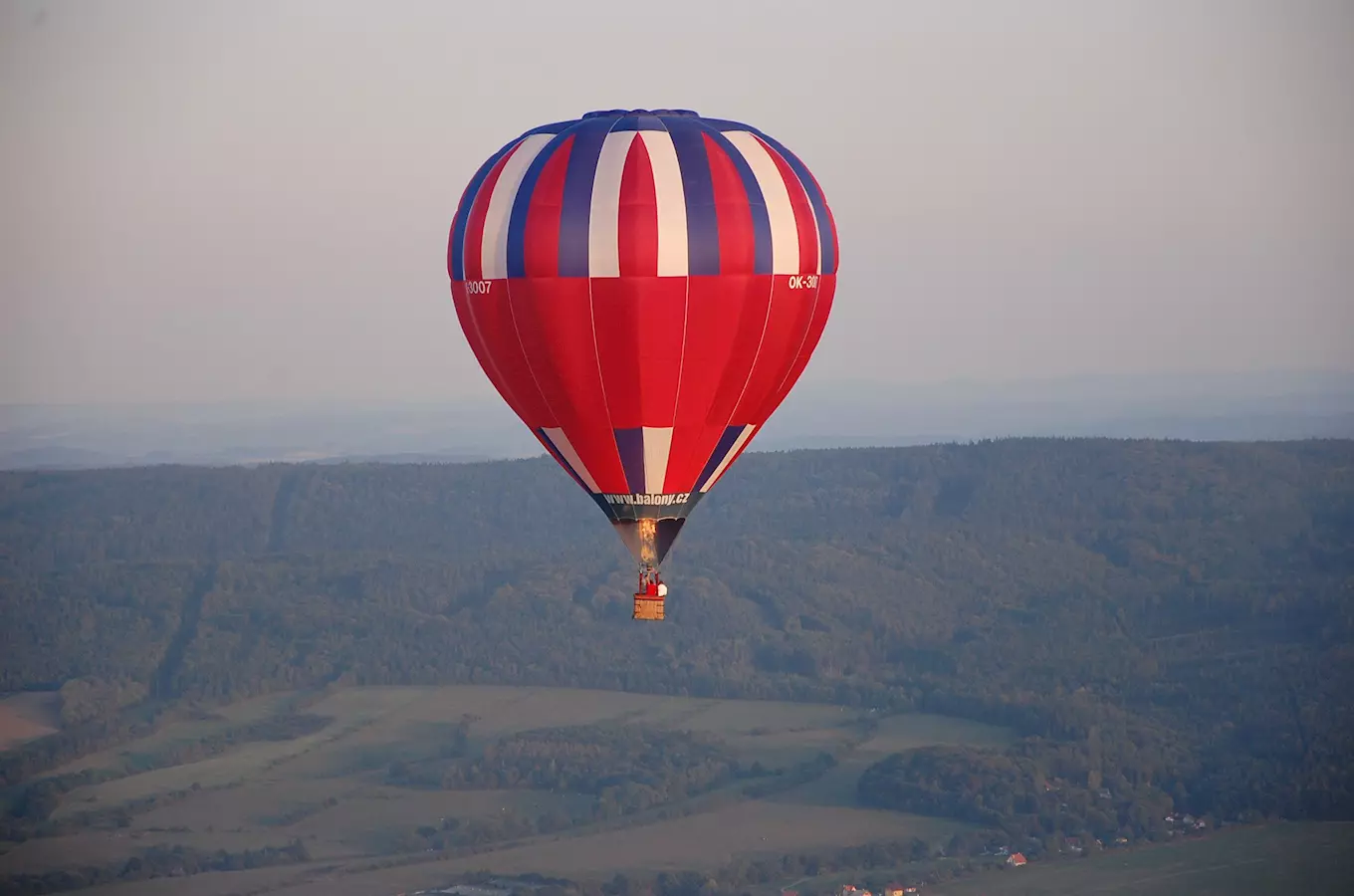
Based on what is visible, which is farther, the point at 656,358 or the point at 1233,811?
the point at 1233,811

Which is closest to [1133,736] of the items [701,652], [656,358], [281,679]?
[701,652]

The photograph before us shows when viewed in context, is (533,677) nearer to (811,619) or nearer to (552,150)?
(811,619)

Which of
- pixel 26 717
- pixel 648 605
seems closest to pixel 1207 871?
pixel 26 717

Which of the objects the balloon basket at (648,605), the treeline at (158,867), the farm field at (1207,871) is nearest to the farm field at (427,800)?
the treeline at (158,867)

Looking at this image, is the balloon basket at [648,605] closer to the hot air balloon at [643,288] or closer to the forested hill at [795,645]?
the hot air balloon at [643,288]

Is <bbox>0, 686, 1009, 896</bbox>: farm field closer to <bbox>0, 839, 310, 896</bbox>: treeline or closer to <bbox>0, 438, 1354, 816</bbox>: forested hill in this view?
<bbox>0, 839, 310, 896</bbox>: treeline
